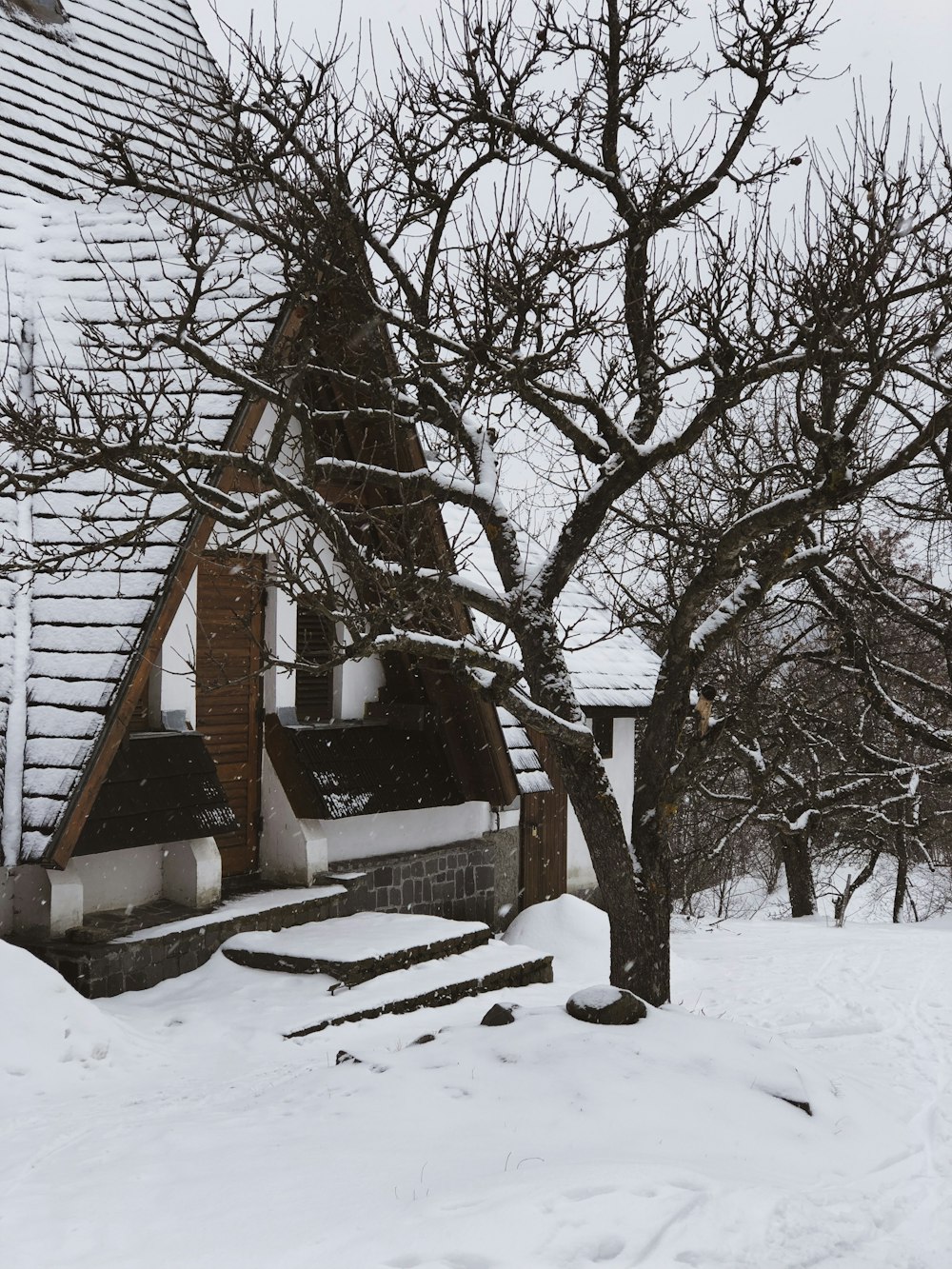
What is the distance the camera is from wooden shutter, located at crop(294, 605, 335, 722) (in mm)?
10891

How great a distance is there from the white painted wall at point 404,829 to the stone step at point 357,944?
0.89 m

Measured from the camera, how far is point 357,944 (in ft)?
28.8

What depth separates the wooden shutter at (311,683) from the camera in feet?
35.7

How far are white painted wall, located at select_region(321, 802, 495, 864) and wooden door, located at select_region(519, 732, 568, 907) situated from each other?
171cm

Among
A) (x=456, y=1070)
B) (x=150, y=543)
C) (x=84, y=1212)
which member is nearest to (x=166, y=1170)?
(x=84, y=1212)

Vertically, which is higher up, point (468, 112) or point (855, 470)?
point (468, 112)

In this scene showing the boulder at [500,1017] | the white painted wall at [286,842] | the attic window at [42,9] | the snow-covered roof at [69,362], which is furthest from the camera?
the attic window at [42,9]

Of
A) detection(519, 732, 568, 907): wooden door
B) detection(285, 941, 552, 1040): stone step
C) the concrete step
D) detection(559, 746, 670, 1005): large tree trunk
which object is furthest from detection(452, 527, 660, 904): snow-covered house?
detection(559, 746, 670, 1005): large tree trunk

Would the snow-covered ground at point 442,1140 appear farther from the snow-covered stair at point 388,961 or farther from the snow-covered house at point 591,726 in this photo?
the snow-covered house at point 591,726

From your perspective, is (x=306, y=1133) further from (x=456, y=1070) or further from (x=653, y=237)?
(x=653, y=237)

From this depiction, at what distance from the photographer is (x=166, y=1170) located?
15.7 ft

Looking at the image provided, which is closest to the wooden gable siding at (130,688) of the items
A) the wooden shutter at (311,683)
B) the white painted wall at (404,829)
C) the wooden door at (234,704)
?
the wooden door at (234,704)

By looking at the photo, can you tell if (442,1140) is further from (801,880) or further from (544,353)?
(801,880)

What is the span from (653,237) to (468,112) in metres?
1.59
